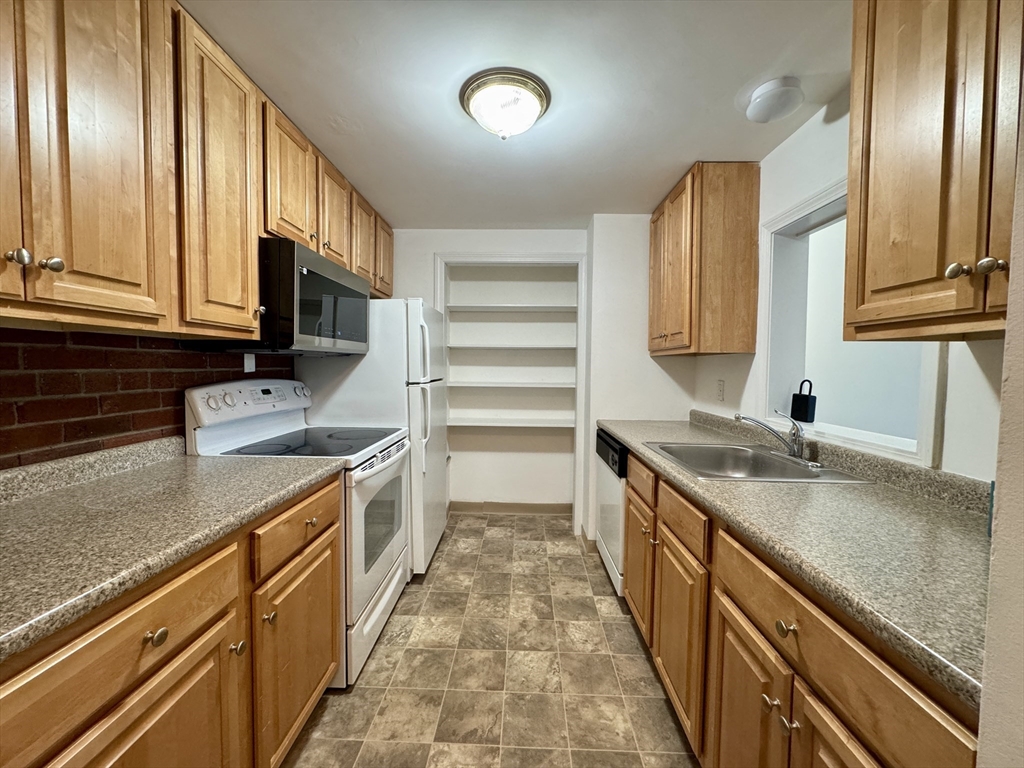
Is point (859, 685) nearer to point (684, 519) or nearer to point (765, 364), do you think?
point (684, 519)

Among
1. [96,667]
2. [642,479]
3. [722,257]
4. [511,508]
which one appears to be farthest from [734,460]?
[96,667]

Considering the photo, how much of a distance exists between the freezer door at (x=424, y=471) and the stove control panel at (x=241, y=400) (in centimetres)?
62

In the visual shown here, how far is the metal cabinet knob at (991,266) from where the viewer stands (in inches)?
26.3

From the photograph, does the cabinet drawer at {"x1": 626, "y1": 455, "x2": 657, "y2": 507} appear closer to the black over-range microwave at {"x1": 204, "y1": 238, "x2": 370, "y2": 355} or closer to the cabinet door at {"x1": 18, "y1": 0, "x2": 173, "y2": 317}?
the black over-range microwave at {"x1": 204, "y1": 238, "x2": 370, "y2": 355}

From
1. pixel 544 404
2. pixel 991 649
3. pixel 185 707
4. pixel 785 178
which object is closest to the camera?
pixel 991 649

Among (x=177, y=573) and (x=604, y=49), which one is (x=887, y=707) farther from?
(x=604, y=49)

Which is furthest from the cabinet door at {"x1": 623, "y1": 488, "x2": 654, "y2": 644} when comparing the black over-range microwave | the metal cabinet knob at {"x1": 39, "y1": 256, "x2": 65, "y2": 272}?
the metal cabinet knob at {"x1": 39, "y1": 256, "x2": 65, "y2": 272}

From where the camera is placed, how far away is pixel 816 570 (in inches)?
27.2

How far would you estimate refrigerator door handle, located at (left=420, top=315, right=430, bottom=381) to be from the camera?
2.19 meters

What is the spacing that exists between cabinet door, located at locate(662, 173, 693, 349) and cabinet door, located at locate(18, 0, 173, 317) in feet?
6.97

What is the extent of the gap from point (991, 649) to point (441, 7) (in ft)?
Answer: 5.51

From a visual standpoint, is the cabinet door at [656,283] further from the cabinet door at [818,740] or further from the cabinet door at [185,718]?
the cabinet door at [185,718]

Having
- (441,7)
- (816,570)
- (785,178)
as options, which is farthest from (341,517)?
(785,178)

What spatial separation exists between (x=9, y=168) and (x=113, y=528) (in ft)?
2.45
